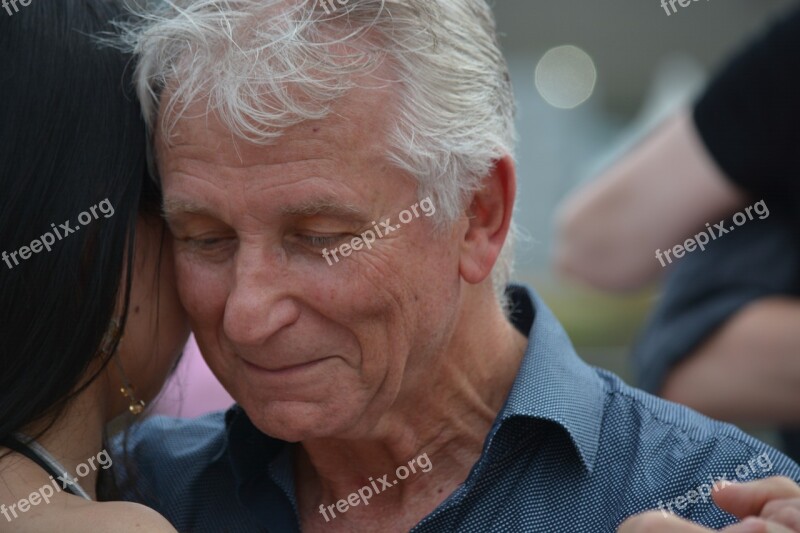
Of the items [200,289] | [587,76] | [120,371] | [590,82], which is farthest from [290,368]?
[587,76]

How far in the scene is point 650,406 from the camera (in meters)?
2.17

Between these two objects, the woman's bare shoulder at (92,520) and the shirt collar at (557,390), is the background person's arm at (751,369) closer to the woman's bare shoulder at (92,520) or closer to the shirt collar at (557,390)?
the shirt collar at (557,390)

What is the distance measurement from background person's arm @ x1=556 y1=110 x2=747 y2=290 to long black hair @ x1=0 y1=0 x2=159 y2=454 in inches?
57.1

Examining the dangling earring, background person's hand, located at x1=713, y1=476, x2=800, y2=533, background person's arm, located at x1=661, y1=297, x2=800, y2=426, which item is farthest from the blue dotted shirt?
background person's arm, located at x1=661, y1=297, x2=800, y2=426

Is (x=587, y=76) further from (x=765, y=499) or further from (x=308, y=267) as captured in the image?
(x=765, y=499)

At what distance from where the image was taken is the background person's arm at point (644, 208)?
2.85m

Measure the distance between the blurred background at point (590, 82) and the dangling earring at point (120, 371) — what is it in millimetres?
4605

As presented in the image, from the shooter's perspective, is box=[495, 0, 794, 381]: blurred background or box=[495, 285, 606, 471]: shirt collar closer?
box=[495, 285, 606, 471]: shirt collar

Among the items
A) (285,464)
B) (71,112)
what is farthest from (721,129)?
(71,112)

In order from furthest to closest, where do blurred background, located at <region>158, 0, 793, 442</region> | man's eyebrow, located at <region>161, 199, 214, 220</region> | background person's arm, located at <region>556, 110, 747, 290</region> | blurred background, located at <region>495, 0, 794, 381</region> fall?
1. blurred background, located at <region>495, 0, 794, 381</region>
2. blurred background, located at <region>158, 0, 793, 442</region>
3. background person's arm, located at <region>556, 110, 747, 290</region>
4. man's eyebrow, located at <region>161, 199, 214, 220</region>

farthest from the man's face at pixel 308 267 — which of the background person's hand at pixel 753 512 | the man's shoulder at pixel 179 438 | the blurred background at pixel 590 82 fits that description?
the blurred background at pixel 590 82

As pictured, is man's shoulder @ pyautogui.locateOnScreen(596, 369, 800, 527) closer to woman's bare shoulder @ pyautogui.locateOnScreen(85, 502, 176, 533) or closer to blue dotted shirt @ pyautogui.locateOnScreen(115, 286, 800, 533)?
blue dotted shirt @ pyautogui.locateOnScreen(115, 286, 800, 533)

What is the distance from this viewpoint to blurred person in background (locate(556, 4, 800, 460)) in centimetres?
269

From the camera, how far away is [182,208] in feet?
6.77
